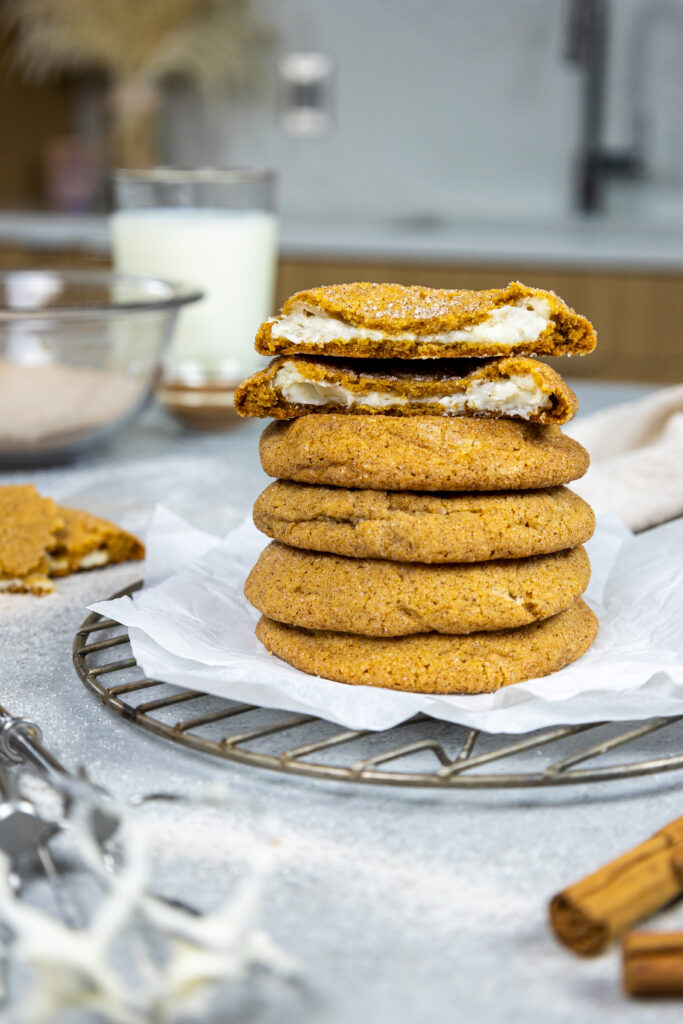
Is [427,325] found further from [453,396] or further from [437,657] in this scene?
[437,657]

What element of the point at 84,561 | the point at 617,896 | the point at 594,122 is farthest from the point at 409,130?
the point at 617,896

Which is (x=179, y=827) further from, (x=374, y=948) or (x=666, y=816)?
(x=666, y=816)

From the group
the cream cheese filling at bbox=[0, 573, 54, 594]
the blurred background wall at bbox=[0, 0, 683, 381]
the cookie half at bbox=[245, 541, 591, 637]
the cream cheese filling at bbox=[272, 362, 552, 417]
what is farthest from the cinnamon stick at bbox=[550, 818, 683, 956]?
the blurred background wall at bbox=[0, 0, 683, 381]

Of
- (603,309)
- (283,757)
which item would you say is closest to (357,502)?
(283,757)

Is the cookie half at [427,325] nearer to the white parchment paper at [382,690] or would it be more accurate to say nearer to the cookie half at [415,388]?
the cookie half at [415,388]

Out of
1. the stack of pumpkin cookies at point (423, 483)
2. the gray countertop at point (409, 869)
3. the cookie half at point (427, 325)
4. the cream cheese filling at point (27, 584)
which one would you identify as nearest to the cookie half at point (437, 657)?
the stack of pumpkin cookies at point (423, 483)

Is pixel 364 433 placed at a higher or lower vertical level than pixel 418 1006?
higher

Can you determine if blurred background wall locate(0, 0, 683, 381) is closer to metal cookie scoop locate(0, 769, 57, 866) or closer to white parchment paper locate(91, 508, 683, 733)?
white parchment paper locate(91, 508, 683, 733)
